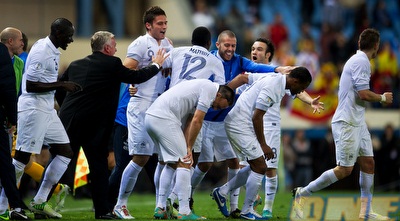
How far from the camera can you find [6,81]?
11.5 m

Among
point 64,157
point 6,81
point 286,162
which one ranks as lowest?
point 286,162

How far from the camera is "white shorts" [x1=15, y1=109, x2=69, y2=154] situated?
1229 centimetres

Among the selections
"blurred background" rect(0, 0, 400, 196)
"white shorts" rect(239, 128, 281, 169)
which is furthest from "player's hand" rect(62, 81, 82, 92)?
"blurred background" rect(0, 0, 400, 196)

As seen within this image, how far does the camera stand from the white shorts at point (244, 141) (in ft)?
40.9

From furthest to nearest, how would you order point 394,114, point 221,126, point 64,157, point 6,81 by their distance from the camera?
point 394,114 → point 221,126 → point 64,157 → point 6,81

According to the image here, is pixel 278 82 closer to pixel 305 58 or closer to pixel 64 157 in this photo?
pixel 64 157

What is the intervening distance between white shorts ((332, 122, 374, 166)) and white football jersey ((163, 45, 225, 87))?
2003mm

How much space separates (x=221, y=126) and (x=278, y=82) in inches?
56.7

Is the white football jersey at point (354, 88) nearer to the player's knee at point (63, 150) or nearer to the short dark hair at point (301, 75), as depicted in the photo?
the short dark hair at point (301, 75)

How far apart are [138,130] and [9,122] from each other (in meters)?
1.94

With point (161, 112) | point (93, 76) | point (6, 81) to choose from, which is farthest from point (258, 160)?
point (6, 81)

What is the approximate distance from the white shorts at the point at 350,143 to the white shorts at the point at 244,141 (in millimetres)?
1270

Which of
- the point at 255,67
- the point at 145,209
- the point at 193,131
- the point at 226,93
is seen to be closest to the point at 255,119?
the point at 226,93

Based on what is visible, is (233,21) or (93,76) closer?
(93,76)
